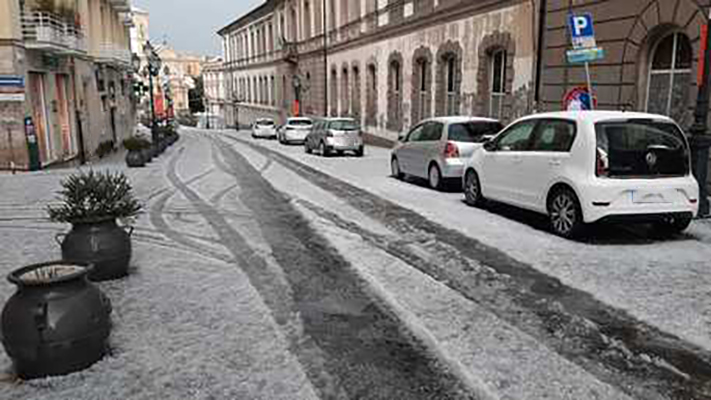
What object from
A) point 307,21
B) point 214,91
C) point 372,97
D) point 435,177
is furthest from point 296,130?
point 214,91

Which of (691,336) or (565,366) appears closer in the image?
(565,366)

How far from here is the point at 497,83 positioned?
17031mm

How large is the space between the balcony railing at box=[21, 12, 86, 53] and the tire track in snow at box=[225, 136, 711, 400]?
1609cm

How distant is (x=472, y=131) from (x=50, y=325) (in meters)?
9.63

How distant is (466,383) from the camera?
380 centimetres

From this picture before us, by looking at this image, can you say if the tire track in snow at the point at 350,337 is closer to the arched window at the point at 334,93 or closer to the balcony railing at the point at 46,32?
the balcony railing at the point at 46,32

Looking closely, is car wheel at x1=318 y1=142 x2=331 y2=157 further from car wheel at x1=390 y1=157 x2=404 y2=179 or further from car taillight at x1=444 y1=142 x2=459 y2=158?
car taillight at x1=444 y1=142 x2=459 y2=158

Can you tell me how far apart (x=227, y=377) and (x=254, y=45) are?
60.8m

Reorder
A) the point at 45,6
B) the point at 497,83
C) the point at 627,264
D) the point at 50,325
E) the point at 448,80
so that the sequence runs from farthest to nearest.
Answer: the point at 448,80
the point at 45,6
the point at 497,83
the point at 627,264
the point at 50,325

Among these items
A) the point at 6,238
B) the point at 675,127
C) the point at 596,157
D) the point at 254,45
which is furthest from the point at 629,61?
the point at 254,45

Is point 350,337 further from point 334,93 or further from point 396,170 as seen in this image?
point 334,93

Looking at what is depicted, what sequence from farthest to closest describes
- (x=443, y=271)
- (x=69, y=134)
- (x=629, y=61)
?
(x=69, y=134) → (x=629, y=61) → (x=443, y=271)

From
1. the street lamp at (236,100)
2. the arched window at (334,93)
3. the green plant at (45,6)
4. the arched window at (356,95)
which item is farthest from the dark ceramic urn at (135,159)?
the street lamp at (236,100)

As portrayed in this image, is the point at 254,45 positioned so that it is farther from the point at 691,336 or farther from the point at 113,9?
the point at 691,336
